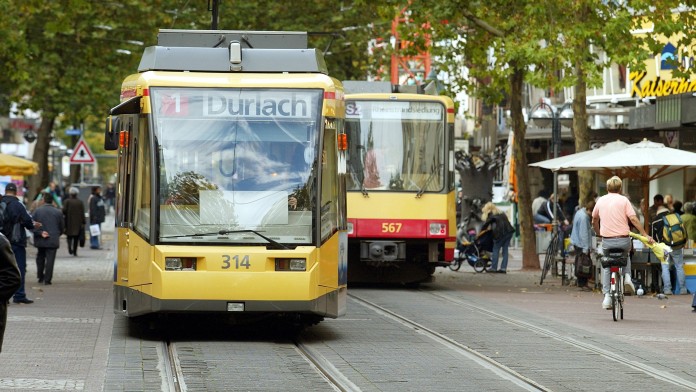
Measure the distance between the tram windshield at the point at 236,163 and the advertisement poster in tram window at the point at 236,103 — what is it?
0.4 inches

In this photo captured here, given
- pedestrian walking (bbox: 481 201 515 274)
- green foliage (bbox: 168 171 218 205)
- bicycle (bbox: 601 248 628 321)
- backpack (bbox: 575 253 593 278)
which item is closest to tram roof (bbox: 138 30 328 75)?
green foliage (bbox: 168 171 218 205)

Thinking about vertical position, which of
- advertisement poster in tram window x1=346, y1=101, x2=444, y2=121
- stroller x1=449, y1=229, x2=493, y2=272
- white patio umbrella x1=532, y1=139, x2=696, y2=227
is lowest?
stroller x1=449, y1=229, x2=493, y2=272

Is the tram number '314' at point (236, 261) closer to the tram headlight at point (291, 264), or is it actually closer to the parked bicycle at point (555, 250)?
the tram headlight at point (291, 264)

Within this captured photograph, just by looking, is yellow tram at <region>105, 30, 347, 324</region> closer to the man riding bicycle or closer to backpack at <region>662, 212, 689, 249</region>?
the man riding bicycle

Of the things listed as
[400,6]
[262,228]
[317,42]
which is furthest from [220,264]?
[317,42]

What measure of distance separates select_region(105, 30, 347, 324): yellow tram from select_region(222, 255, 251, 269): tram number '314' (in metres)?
0.01

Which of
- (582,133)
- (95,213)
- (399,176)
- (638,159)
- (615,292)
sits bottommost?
(615,292)

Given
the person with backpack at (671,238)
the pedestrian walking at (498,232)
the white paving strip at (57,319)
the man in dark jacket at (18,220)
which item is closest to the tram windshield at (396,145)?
the person with backpack at (671,238)

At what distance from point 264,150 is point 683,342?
5.12 metres

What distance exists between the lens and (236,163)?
15836mm

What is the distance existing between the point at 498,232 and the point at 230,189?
688 inches

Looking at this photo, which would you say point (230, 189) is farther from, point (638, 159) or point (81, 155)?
point (81, 155)

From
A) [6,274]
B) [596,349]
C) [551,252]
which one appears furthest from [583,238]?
[6,274]

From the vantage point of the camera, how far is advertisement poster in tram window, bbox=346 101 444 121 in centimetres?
2581
